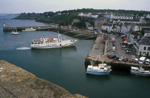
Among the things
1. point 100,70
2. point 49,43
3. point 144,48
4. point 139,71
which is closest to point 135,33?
point 144,48

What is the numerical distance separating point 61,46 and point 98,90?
12858 mm

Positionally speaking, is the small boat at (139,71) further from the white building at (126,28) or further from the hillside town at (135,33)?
the white building at (126,28)

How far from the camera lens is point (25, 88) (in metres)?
2.61

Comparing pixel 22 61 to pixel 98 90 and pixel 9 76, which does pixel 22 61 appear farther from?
pixel 9 76

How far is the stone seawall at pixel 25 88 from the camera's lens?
2.44 meters

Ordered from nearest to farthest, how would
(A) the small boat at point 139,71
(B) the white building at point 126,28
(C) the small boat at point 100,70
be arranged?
(A) the small boat at point 139,71
(C) the small boat at point 100,70
(B) the white building at point 126,28

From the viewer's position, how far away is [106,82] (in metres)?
9.86

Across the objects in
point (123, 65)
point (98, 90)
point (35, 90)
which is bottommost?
point (98, 90)

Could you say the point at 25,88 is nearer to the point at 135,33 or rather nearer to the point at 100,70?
the point at 100,70

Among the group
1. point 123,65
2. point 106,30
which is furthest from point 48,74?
point 106,30

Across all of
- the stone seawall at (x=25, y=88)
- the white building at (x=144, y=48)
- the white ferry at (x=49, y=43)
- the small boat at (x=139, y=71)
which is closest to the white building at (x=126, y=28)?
the white ferry at (x=49, y=43)

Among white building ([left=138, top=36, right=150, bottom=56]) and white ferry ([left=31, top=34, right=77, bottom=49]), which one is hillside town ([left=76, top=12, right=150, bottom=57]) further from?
white ferry ([left=31, top=34, right=77, bottom=49])

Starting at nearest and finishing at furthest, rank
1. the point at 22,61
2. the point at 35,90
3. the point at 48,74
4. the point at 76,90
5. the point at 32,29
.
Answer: the point at 35,90, the point at 76,90, the point at 48,74, the point at 22,61, the point at 32,29

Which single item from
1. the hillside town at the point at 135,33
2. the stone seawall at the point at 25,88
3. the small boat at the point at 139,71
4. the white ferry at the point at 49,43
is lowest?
the small boat at the point at 139,71
